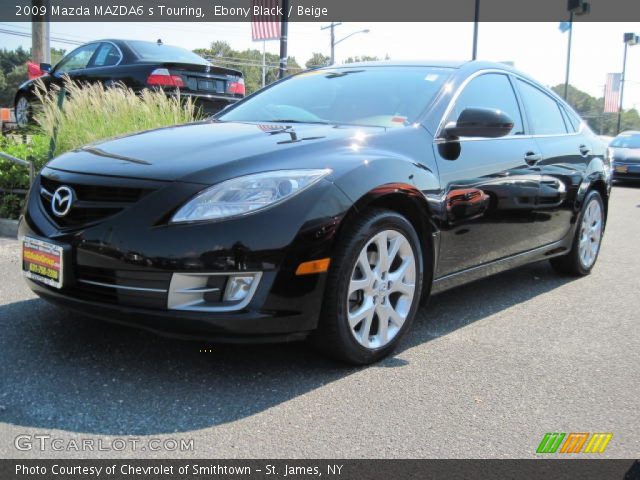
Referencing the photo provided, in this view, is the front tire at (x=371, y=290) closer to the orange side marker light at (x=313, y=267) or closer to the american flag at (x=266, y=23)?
the orange side marker light at (x=313, y=267)

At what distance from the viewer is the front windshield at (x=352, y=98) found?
3752mm

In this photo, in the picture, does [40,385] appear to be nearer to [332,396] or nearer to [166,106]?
[332,396]

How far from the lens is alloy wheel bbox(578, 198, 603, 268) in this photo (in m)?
5.30

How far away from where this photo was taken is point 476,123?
143 inches

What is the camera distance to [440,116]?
3.69m

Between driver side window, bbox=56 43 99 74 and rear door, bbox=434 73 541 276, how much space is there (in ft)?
21.4

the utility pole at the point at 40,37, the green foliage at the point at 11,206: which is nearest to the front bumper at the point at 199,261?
the green foliage at the point at 11,206

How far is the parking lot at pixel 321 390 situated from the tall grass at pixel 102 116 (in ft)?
8.49

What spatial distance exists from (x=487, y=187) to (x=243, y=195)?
169 cm

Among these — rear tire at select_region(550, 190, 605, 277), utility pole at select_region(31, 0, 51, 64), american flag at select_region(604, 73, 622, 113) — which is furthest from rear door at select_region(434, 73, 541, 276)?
american flag at select_region(604, 73, 622, 113)

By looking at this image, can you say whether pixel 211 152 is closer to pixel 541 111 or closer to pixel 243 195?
pixel 243 195

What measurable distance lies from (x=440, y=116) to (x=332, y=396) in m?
1.72

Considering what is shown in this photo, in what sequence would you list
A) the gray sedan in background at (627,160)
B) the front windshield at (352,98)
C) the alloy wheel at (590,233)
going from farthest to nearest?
the gray sedan in background at (627,160) → the alloy wheel at (590,233) → the front windshield at (352,98)
